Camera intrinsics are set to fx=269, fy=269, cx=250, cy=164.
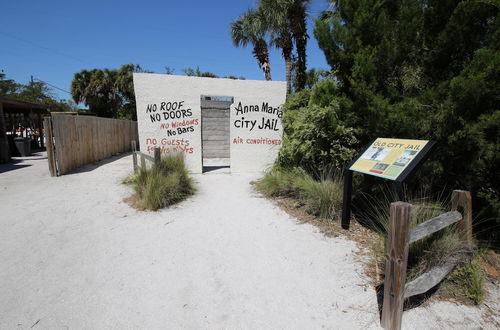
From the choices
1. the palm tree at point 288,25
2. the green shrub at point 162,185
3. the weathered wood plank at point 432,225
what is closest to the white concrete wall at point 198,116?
the green shrub at point 162,185

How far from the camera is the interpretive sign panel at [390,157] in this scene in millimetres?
2865

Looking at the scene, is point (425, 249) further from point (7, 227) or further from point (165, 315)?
point (7, 227)

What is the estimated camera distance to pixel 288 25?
12.3 metres

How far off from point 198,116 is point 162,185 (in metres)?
3.57

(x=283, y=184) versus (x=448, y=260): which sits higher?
(x=283, y=184)

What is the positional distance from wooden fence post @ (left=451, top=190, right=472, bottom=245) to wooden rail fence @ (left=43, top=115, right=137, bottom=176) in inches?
359

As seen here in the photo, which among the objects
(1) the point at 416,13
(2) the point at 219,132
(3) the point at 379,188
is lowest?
(3) the point at 379,188

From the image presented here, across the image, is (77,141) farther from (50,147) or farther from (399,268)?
(399,268)

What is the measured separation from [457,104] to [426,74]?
42.1 inches

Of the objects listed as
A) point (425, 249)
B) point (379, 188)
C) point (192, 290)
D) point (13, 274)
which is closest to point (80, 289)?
point (13, 274)

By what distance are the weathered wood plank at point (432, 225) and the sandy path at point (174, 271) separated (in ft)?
2.35

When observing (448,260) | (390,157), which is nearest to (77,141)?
(390,157)

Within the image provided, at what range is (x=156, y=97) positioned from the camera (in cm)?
807

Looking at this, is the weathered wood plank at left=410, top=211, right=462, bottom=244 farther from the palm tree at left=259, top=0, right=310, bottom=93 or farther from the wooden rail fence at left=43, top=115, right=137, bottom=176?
the palm tree at left=259, top=0, right=310, bottom=93
